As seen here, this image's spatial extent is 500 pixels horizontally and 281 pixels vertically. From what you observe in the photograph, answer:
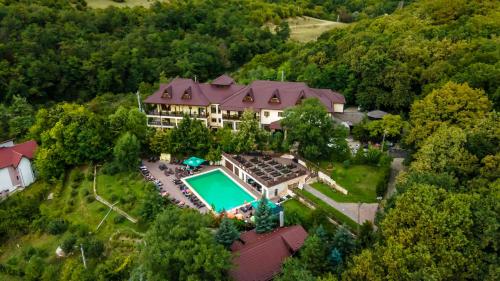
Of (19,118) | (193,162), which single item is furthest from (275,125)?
(19,118)

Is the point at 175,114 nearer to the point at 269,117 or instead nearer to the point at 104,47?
the point at 269,117

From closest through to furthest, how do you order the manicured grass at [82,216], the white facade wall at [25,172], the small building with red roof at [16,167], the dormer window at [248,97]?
1. the manicured grass at [82,216]
2. the small building with red roof at [16,167]
3. the white facade wall at [25,172]
4. the dormer window at [248,97]

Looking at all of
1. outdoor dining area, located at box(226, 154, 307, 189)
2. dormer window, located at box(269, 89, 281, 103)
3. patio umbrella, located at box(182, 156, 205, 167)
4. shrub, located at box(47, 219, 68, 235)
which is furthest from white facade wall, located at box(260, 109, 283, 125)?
shrub, located at box(47, 219, 68, 235)

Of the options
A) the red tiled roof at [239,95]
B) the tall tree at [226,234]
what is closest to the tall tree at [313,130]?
the red tiled roof at [239,95]

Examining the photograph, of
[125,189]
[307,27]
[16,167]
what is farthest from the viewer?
[307,27]

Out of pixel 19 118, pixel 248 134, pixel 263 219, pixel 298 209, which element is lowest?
pixel 298 209

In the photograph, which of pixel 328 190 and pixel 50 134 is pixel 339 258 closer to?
pixel 328 190

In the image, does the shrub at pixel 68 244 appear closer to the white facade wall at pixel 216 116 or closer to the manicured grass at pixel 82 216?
the manicured grass at pixel 82 216
